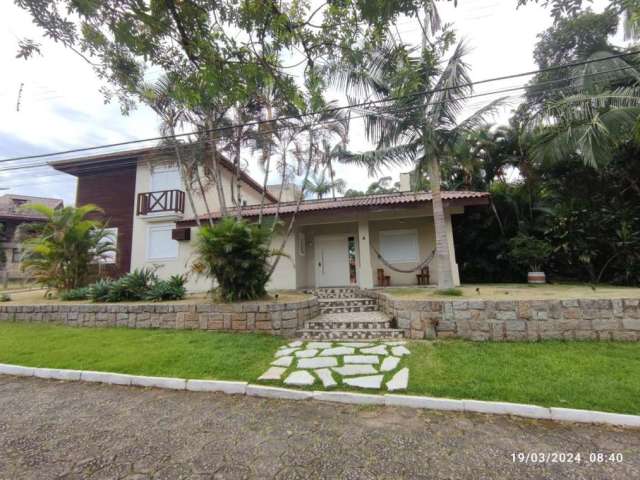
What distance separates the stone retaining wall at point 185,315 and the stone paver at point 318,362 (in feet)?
4.62

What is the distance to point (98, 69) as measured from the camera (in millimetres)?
3482

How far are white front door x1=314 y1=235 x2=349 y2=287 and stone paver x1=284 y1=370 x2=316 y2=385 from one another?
6.44 meters

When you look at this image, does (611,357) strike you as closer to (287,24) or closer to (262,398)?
(262,398)

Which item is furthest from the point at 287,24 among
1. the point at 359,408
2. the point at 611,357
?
the point at 611,357

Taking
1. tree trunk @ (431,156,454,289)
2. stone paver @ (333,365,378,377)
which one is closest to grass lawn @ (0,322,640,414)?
stone paver @ (333,365,378,377)

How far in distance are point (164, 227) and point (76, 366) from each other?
889 centimetres

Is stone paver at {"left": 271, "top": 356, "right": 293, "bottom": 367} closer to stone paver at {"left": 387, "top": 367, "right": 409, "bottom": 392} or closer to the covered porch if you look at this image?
stone paver at {"left": 387, "top": 367, "right": 409, "bottom": 392}

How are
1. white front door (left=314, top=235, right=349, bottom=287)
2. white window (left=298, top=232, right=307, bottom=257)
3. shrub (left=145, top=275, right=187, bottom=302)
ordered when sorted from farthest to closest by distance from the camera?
white front door (left=314, top=235, right=349, bottom=287)
white window (left=298, top=232, right=307, bottom=257)
shrub (left=145, top=275, right=187, bottom=302)

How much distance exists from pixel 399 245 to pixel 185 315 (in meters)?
7.58

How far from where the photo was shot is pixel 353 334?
17.7 ft

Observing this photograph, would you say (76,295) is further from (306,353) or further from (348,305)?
(348,305)

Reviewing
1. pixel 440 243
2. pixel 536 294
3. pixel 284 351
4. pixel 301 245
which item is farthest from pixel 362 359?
pixel 301 245

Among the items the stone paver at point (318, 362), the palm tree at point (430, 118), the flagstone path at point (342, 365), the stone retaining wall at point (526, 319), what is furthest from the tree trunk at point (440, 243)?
the stone paver at point (318, 362)

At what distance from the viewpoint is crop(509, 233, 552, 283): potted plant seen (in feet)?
27.4
